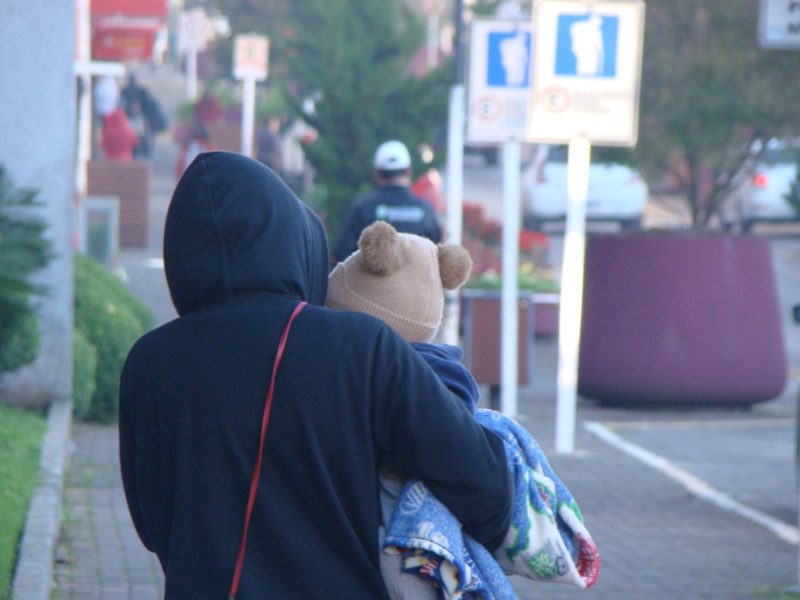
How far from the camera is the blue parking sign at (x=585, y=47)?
9938 mm

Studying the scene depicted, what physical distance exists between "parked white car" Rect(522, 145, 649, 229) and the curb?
2010 cm

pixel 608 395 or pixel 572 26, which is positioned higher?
pixel 572 26

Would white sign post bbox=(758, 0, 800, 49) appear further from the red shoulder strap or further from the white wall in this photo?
the red shoulder strap

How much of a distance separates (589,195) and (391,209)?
1864cm

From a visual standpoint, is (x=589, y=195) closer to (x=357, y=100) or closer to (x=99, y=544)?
(x=357, y=100)

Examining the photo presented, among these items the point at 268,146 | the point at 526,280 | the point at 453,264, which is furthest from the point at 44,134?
the point at 268,146

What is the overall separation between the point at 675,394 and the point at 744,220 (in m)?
16.4

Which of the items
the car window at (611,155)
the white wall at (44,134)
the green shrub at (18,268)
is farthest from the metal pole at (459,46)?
the green shrub at (18,268)

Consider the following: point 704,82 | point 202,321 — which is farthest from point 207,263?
point 704,82

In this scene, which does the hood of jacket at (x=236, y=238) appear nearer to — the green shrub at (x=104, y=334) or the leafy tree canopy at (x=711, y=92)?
the green shrub at (x=104, y=334)

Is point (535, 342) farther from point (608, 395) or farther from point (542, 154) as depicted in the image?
point (542, 154)

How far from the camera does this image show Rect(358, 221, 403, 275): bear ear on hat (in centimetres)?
279

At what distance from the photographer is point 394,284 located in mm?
2832

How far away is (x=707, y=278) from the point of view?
12.4 m
